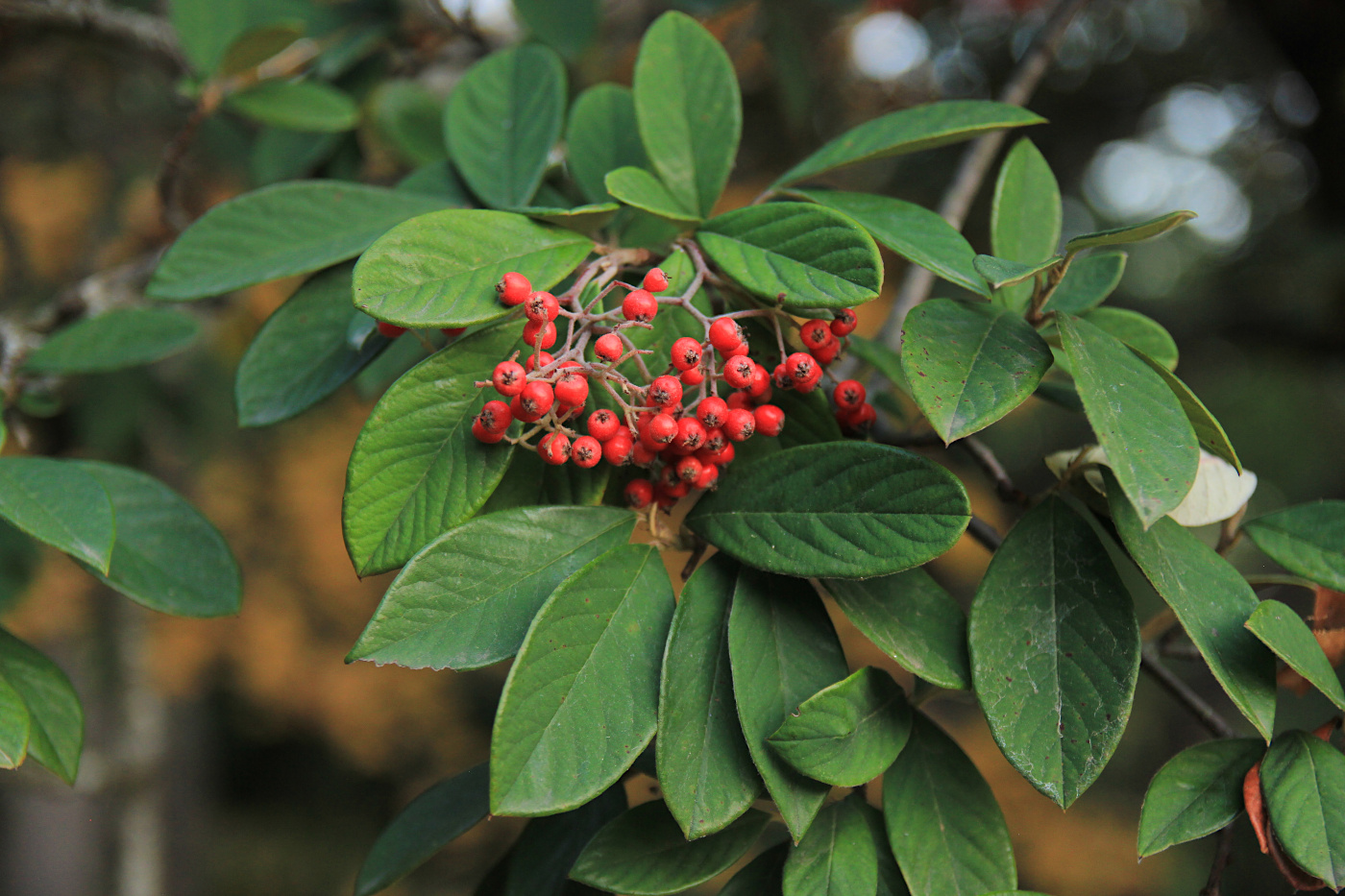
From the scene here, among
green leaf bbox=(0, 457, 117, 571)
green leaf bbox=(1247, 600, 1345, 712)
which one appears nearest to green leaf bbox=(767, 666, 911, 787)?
green leaf bbox=(1247, 600, 1345, 712)

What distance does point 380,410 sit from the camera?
0.61 meters

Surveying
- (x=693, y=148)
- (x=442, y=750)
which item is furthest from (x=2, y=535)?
(x=442, y=750)

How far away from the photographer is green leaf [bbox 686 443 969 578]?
0.54 m

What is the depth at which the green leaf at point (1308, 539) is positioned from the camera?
667mm

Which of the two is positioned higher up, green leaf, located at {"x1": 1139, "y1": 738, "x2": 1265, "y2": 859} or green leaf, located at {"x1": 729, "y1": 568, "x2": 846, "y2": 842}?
green leaf, located at {"x1": 729, "y1": 568, "x2": 846, "y2": 842}

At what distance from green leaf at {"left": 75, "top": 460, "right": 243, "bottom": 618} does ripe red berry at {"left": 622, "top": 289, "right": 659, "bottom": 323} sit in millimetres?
504

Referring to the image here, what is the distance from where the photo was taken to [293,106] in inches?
46.6

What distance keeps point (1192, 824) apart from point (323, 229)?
2.94 ft

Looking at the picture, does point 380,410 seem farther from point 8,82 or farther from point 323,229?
point 8,82

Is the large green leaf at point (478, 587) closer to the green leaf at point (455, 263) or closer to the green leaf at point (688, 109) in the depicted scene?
the green leaf at point (455, 263)

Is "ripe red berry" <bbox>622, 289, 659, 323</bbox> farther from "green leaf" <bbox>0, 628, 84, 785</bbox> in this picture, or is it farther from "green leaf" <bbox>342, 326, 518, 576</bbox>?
"green leaf" <bbox>0, 628, 84, 785</bbox>

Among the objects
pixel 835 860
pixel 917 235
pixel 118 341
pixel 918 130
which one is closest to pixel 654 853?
pixel 835 860

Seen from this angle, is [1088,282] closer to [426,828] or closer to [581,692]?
[581,692]

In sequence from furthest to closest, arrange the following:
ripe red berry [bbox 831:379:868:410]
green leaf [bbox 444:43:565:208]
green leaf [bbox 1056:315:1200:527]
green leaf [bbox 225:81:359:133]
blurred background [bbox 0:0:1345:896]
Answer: blurred background [bbox 0:0:1345:896]
green leaf [bbox 225:81:359:133]
green leaf [bbox 444:43:565:208]
ripe red berry [bbox 831:379:868:410]
green leaf [bbox 1056:315:1200:527]
